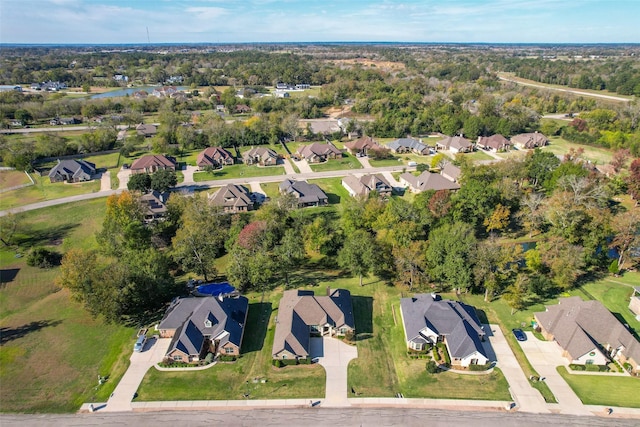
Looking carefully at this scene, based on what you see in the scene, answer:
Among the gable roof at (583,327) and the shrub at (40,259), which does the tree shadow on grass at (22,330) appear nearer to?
the shrub at (40,259)

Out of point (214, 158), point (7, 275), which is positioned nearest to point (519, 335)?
point (7, 275)

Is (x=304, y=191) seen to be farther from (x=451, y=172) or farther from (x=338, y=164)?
(x=451, y=172)

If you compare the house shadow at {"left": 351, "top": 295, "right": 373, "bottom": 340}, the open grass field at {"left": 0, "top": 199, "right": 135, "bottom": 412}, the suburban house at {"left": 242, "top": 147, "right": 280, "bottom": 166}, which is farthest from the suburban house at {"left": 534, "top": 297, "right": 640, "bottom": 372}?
the suburban house at {"left": 242, "top": 147, "right": 280, "bottom": 166}

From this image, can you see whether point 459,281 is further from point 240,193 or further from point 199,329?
point 240,193

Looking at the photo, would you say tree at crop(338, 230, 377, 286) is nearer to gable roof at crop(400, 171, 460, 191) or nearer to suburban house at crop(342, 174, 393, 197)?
suburban house at crop(342, 174, 393, 197)

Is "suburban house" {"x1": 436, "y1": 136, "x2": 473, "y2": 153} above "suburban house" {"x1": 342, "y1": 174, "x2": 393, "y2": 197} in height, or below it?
above

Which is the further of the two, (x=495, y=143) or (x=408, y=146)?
(x=495, y=143)

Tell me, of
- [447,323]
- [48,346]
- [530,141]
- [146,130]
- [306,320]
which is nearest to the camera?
[48,346]
